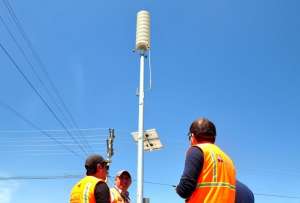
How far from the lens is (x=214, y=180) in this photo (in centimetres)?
398

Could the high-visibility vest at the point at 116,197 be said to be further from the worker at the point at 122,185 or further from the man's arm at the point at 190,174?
the man's arm at the point at 190,174

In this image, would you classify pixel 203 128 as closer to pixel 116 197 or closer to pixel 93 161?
pixel 93 161

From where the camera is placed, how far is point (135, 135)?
1347 cm

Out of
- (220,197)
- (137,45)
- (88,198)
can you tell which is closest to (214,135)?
(220,197)

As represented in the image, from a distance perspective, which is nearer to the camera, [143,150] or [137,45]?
[143,150]

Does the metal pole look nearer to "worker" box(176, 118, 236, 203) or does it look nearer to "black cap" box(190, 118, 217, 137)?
"black cap" box(190, 118, 217, 137)

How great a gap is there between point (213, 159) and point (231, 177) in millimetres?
260

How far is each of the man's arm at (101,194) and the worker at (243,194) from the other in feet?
4.44

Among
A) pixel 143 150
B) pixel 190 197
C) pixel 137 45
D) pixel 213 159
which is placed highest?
pixel 137 45

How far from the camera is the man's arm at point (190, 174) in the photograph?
153 inches

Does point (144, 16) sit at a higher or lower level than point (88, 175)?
higher

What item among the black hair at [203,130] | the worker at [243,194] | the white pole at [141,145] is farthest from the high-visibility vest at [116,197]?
the white pole at [141,145]

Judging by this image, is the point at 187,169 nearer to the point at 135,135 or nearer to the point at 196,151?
the point at 196,151

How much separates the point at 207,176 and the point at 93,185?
1526 millimetres
